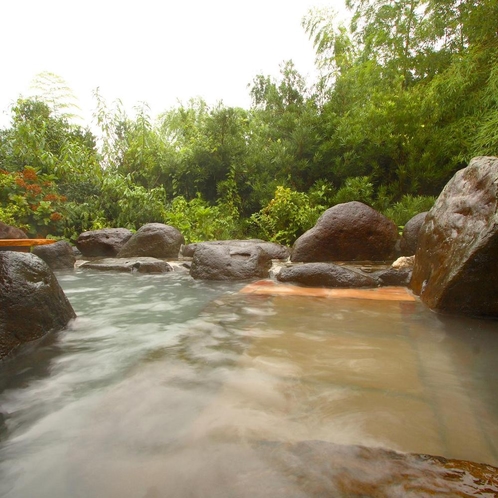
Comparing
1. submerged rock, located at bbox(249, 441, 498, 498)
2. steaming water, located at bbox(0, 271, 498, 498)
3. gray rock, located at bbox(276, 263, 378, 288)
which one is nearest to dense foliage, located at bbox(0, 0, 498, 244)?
gray rock, located at bbox(276, 263, 378, 288)

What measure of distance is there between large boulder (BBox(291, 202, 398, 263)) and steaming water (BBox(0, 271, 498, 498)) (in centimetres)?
388

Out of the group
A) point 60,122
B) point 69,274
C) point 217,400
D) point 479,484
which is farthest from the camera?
point 60,122

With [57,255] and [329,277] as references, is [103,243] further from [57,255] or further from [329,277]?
[329,277]

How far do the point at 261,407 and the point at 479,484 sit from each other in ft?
2.91

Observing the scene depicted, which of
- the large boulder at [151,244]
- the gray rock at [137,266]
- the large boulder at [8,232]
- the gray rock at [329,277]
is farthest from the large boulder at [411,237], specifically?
the large boulder at [8,232]

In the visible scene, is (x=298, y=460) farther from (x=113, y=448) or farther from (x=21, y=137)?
(x=21, y=137)

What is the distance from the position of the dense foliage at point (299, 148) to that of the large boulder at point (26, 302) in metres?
7.39

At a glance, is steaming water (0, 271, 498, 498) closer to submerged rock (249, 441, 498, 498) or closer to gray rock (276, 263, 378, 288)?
submerged rock (249, 441, 498, 498)

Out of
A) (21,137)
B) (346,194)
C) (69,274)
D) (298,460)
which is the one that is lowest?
(69,274)

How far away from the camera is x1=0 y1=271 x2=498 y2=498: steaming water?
1.37m

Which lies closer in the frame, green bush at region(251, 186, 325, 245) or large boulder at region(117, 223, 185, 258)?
large boulder at region(117, 223, 185, 258)

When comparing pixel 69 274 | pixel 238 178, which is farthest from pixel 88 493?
pixel 238 178

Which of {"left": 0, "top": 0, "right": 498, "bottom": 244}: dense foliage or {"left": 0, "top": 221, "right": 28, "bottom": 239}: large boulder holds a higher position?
{"left": 0, "top": 0, "right": 498, "bottom": 244}: dense foliage

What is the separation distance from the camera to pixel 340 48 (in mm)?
15492
